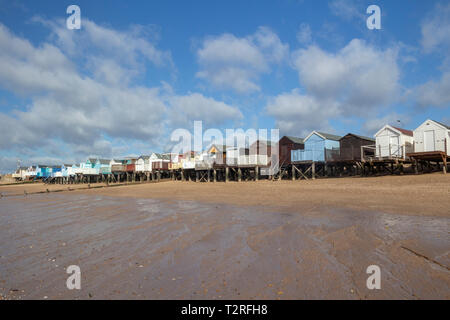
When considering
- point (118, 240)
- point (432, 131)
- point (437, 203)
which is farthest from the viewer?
point (432, 131)

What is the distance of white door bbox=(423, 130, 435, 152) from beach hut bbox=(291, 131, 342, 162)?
9297mm

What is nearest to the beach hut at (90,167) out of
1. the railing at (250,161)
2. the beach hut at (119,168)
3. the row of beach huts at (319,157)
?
the beach hut at (119,168)

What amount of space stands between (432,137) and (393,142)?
3384mm

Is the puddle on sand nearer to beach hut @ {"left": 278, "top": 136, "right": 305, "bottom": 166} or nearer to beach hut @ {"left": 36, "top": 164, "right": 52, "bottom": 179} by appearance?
beach hut @ {"left": 278, "top": 136, "right": 305, "bottom": 166}

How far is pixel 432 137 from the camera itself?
26344 millimetres

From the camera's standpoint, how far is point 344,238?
23.5 feet

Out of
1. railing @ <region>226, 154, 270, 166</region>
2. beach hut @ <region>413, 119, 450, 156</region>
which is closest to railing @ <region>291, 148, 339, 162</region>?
railing @ <region>226, 154, 270, 166</region>

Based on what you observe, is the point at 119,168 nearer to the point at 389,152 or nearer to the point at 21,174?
the point at 389,152

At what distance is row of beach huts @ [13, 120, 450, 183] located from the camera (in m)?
26.7

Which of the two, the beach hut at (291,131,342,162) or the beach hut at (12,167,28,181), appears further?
the beach hut at (12,167,28,181)

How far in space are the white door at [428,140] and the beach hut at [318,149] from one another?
930cm
